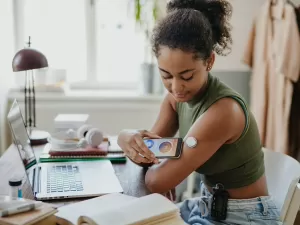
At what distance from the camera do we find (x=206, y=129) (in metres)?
1.26

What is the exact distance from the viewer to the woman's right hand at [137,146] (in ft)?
4.41

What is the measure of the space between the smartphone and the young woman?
0.02 m

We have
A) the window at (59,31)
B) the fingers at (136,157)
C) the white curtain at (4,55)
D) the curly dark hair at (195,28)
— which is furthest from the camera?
the window at (59,31)

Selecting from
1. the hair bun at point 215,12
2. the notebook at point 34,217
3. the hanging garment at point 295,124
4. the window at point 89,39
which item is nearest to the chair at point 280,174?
the hair bun at point 215,12

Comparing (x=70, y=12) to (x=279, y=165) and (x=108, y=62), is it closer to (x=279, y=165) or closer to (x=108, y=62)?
(x=108, y=62)

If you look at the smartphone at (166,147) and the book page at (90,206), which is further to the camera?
the smartphone at (166,147)

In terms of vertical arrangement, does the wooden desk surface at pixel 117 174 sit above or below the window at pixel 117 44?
below

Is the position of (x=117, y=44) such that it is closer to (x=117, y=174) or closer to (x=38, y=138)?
(x=38, y=138)

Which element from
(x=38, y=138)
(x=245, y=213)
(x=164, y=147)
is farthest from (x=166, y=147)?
(x=38, y=138)

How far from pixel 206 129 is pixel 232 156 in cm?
15

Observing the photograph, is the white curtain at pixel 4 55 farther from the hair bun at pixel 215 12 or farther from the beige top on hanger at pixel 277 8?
the beige top on hanger at pixel 277 8

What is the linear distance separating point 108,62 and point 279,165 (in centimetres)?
177

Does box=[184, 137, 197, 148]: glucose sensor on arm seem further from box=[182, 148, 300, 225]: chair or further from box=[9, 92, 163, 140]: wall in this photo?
box=[9, 92, 163, 140]: wall

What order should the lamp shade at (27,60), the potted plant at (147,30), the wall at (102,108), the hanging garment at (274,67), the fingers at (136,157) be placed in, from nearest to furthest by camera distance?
the fingers at (136,157), the lamp shade at (27,60), the hanging garment at (274,67), the potted plant at (147,30), the wall at (102,108)
